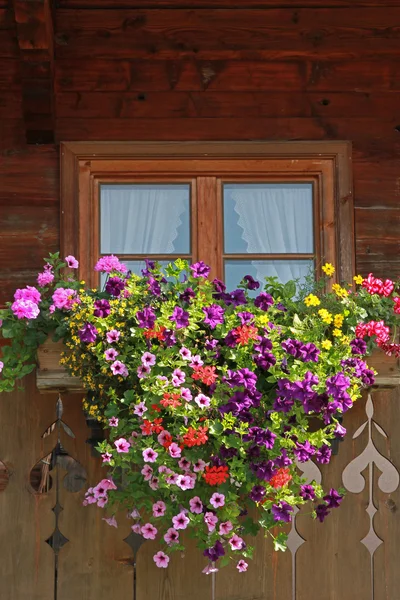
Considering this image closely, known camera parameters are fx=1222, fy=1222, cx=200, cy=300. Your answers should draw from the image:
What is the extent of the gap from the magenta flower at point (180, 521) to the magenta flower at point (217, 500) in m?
0.12

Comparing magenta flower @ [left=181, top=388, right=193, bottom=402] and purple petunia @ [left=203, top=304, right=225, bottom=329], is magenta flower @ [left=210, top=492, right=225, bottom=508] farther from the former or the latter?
purple petunia @ [left=203, top=304, right=225, bottom=329]

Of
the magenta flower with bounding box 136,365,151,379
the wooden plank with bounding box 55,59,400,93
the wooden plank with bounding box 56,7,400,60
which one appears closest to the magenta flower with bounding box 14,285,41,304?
the magenta flower with bounding box 136,365,151,379

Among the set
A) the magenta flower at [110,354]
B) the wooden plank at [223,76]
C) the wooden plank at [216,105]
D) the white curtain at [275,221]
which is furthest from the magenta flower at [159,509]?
the wooden plank at [223,76]

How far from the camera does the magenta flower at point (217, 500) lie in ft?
14.9

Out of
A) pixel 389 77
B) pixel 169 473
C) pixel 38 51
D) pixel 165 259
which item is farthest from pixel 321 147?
pixel 169 473

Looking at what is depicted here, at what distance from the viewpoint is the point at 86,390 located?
194 inches

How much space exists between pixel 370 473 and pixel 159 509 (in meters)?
0.98

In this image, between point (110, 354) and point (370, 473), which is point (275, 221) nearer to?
point (370, 473)

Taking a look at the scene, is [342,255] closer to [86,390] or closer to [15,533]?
[86,390]

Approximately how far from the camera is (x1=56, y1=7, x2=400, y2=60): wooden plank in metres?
6.36

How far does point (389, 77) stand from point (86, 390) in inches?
102

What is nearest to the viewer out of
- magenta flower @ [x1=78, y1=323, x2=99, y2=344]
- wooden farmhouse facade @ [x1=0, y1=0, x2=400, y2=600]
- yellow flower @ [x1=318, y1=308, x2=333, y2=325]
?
magenta flower @ [x1=78, y1=323, x2=99, y2=344]

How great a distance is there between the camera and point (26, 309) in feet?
16.2

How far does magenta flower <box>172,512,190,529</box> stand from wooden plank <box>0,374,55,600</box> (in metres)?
0.65
